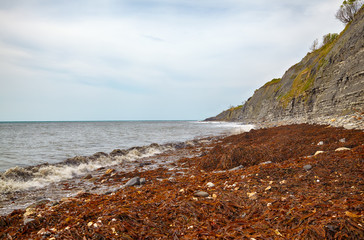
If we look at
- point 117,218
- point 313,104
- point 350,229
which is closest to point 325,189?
point 350,229

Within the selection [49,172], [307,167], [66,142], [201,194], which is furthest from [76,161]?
[66,142]

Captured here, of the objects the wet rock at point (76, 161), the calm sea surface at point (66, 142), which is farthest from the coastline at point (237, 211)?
the calm sea surface at point (66, 142)

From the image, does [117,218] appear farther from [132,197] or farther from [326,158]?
[326,158]

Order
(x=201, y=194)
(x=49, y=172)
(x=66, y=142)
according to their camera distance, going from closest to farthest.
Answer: (x=201, y=194)
(x=49, y=172)
(x=66, y=142)

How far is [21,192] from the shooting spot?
7.43 m

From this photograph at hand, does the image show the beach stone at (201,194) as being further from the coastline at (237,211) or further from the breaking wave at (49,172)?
the breaking wave at (49,172)

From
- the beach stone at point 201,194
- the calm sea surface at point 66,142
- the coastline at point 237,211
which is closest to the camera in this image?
the coastline at point 237,211

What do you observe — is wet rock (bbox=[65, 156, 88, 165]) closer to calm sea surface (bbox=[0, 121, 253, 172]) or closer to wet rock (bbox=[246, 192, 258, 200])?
calm sea surface (bbox=[0, 121, 253, 172])

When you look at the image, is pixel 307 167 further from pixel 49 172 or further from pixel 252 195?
pixel 49 172

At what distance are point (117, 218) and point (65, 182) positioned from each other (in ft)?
21.7

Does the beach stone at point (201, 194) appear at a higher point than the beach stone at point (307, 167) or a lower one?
lower

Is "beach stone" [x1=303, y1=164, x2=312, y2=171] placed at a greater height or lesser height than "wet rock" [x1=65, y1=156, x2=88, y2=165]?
greater

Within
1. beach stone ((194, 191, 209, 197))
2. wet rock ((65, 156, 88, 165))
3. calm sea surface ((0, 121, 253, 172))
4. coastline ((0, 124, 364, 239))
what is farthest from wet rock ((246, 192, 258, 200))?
calm sea surface ((0, 121, 253, 172))

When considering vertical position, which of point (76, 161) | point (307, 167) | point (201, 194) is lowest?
point (76, 161)
